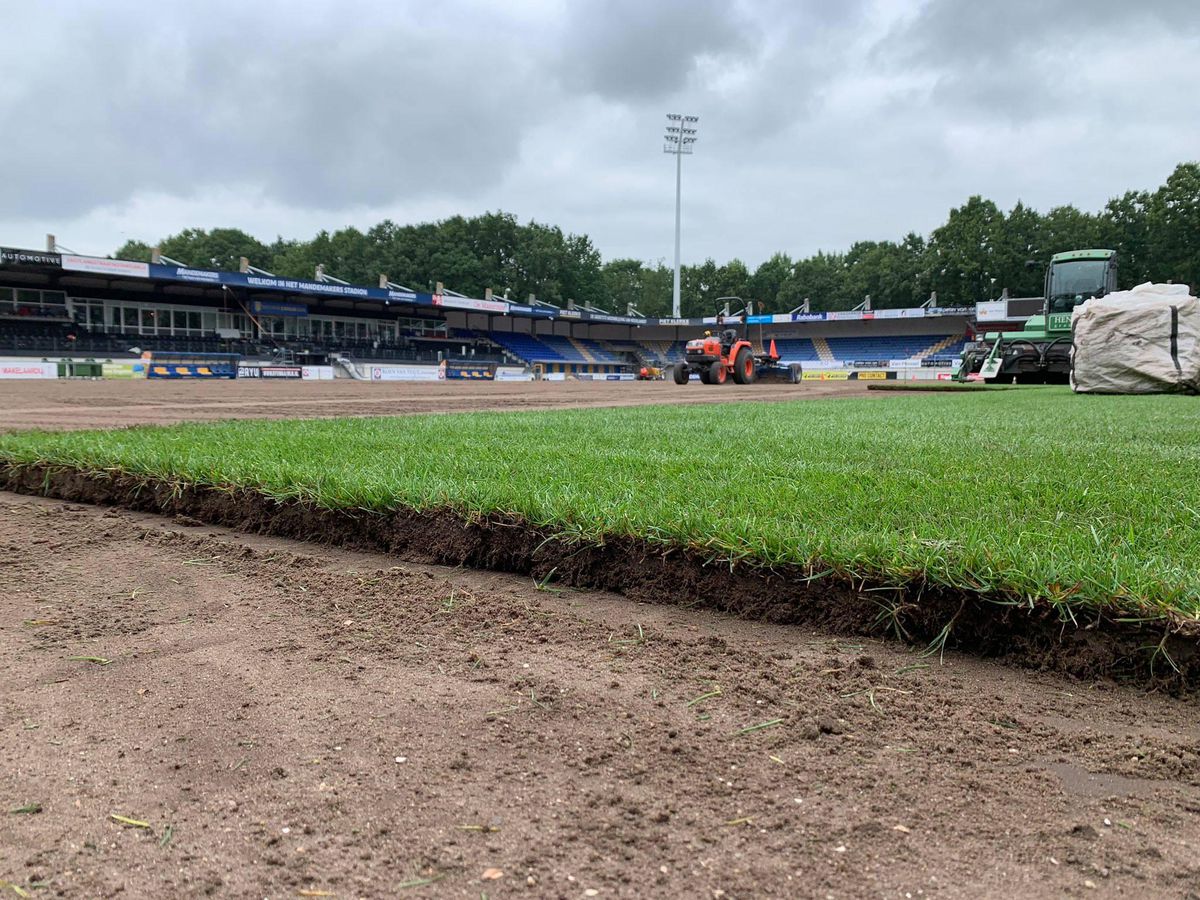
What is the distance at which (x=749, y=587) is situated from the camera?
261 centimetres

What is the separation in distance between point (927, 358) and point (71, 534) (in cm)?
6099

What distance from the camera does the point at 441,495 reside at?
3473mm

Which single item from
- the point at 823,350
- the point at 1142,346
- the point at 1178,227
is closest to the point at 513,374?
the point at 823,350

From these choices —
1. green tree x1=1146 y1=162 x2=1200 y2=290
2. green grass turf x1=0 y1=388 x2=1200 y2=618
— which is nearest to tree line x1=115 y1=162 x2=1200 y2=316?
green tree x1=1146 y1=162 x2=1200 y2=290

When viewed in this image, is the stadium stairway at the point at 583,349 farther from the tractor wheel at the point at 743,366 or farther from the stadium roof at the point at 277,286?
the tractor wheel at the point at 743,366

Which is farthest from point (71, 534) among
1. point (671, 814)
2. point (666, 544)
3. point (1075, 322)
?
point (1075, 322)

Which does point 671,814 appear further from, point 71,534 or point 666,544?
point 71,534

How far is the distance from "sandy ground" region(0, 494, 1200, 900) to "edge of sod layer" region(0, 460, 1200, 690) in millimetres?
101

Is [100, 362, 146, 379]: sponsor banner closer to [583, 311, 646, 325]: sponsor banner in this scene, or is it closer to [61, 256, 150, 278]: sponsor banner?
[61, 256, 150, 278]: sponsor banner

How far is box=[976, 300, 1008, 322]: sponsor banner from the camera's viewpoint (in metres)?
52.3

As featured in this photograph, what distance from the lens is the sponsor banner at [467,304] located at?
5381cm

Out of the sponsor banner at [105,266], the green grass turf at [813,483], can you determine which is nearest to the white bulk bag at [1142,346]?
the green grass turf at [813,483]

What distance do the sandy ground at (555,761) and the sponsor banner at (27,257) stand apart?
1730 inches

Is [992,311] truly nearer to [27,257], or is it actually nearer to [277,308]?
[277,308]
